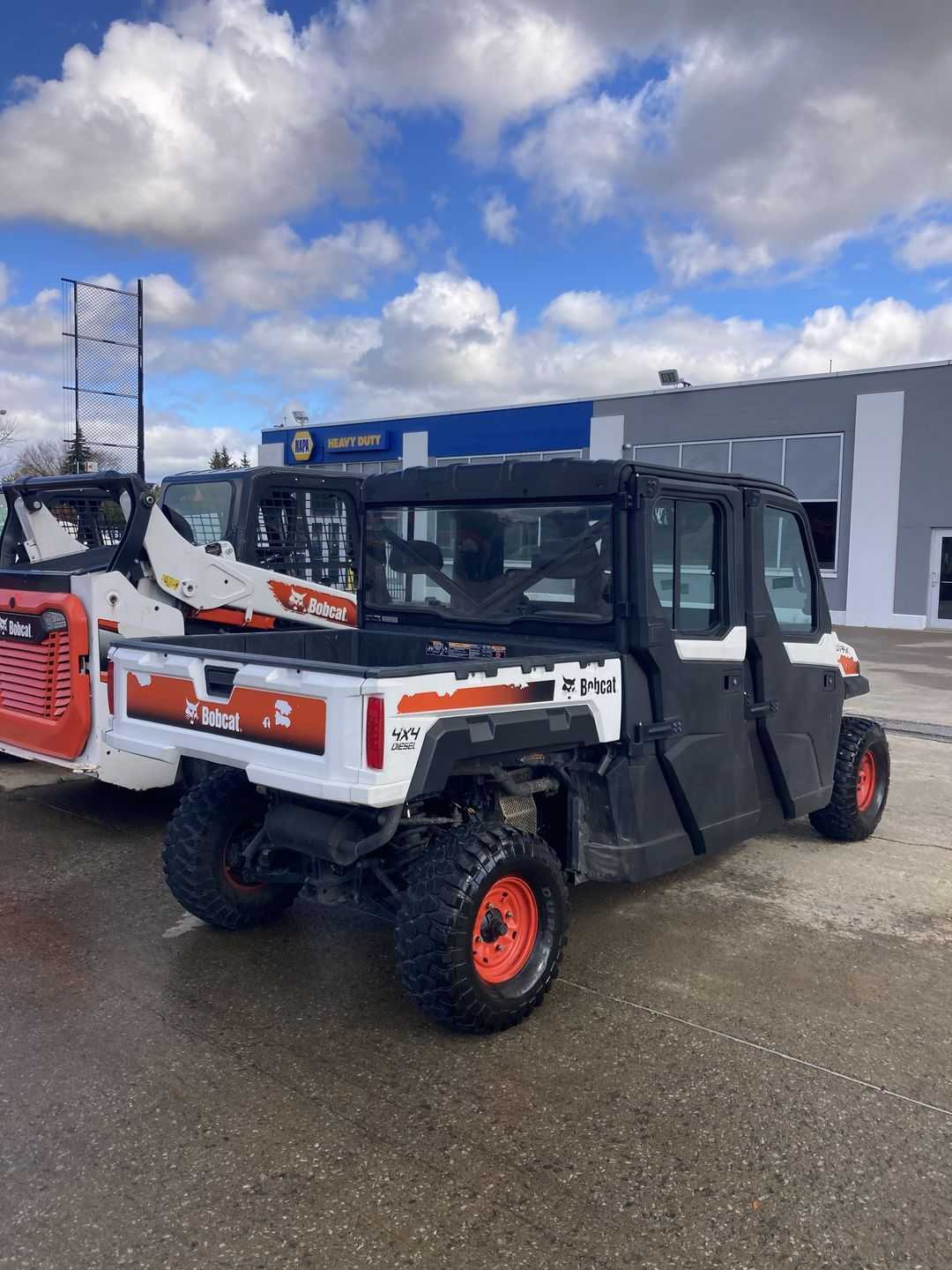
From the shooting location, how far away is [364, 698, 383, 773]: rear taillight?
324 cm

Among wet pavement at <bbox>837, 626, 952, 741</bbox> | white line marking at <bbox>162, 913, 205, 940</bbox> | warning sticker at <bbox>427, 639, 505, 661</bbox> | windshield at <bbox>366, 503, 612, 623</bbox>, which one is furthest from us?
wet pavement at <bbox>837, 626, 952, 741</bbox>

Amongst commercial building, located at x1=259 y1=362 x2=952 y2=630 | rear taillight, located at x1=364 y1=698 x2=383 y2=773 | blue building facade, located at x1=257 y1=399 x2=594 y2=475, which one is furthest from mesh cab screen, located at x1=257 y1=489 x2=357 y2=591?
blue building facade, located at x1=257 y1=399 x2=594 y2=475

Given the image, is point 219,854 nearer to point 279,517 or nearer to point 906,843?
point 279,517

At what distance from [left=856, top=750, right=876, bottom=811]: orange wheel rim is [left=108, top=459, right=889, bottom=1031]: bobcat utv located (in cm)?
64

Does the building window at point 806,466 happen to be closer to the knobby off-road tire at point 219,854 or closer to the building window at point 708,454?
the building window at point 708,454

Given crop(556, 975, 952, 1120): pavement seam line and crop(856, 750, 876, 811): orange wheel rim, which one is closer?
crop(556, 975, 952, 1120): pavement seam line

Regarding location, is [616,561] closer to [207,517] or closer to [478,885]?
[478,885]

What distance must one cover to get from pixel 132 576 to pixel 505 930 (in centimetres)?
374

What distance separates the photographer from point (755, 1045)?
3.60 metres

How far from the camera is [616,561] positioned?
4.26 metres

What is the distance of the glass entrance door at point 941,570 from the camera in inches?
822

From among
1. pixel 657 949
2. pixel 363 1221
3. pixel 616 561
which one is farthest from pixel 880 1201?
pixel 616 561

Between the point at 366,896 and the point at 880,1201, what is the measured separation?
2005 millimetres

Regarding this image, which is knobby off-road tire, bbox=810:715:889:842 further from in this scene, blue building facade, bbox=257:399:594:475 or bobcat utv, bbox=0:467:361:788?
blue building facade, bbox=257:399:594:475
